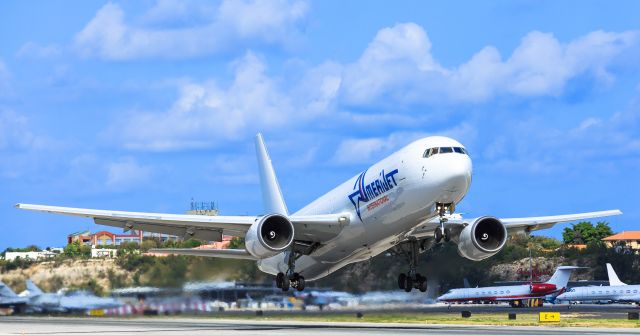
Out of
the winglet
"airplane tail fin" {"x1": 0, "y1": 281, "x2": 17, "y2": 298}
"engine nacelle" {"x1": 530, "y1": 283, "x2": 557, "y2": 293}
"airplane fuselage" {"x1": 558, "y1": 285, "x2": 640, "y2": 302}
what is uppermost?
the winglet

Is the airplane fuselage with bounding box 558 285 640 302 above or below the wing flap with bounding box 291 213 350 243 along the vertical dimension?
below

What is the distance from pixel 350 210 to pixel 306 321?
57.5 feet

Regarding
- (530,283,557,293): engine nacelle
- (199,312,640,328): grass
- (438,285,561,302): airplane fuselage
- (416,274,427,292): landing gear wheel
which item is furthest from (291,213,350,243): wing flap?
(530,283,557,293): engine nacelle

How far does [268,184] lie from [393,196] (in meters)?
20.1

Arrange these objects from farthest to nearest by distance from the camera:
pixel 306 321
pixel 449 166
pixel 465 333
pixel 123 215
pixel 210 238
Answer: pixel 306 321
pixel 210 238
pixel 123 215
pixel 465 333
pixel 449 166

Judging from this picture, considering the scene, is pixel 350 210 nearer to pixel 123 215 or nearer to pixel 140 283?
Answer: pixel 123 215

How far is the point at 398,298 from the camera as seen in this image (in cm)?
5884

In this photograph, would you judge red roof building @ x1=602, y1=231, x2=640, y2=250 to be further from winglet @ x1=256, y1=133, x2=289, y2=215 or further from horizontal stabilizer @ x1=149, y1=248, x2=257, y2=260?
horizontal stabilizer @ x1=149, y1=248, x2=257, y2=260

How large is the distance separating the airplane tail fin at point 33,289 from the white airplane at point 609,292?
53.2 metres

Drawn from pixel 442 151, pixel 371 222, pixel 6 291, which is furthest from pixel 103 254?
pixel 442 151

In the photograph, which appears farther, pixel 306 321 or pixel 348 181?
pixel 306 321

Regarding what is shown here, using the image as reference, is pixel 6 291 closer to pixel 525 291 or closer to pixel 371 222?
pixel 371 222

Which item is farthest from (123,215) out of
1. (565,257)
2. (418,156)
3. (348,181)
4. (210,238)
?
(565,257)

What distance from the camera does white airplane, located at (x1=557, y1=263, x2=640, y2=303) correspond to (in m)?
94.8
